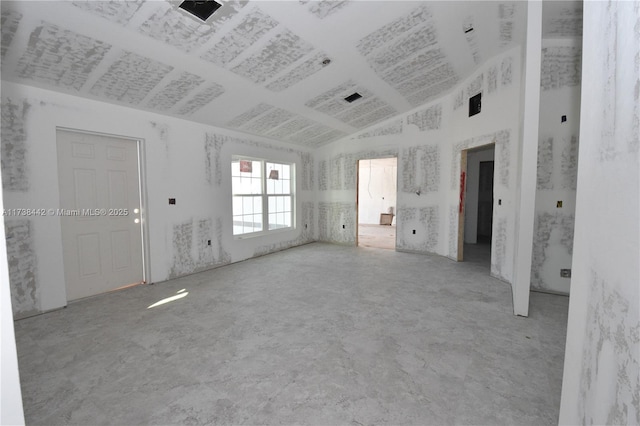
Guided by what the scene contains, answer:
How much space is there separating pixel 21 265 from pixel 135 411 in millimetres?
2256

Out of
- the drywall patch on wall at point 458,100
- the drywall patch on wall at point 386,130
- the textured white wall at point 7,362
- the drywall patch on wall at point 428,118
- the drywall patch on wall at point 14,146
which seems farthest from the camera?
the drywall patch on wall at point 386,130

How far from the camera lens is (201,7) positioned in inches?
91.8

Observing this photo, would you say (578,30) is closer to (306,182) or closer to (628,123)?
(628,123)

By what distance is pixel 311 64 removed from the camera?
11.3ft

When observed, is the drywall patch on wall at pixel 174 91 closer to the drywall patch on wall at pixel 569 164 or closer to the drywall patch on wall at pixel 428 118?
the drywall patch on wall at pixel 428 118

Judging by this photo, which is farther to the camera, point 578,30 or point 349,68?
point 349,68

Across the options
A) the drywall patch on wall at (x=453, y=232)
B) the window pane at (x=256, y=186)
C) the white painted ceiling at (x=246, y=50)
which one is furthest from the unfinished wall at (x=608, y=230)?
the window pane at (x=256, y=186)

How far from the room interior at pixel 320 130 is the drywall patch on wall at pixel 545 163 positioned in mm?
17

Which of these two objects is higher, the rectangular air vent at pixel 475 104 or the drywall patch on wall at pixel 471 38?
the drywall patch on wall at pixel 471 38

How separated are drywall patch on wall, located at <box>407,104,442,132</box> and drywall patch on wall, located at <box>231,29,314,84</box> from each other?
3342 millimetres

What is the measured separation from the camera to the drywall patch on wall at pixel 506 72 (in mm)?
3963

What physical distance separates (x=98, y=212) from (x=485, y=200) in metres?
7.77

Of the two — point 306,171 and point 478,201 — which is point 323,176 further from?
point 478,201

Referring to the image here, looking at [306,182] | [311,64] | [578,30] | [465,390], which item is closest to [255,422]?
[465,390]
